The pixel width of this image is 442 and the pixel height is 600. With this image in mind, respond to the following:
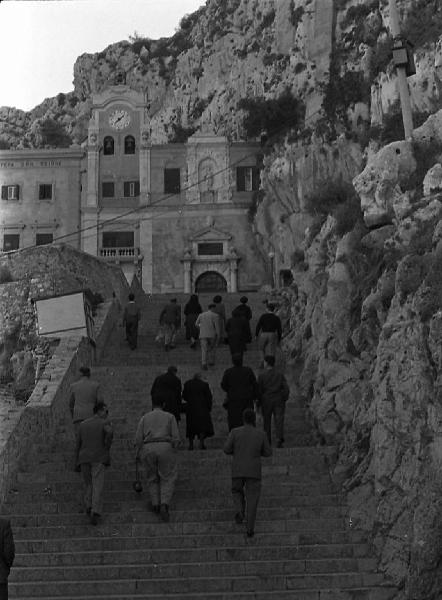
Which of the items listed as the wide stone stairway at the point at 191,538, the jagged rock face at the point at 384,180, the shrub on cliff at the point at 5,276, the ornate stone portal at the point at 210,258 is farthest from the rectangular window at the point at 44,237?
the wide stone stairway at the point at 191,538

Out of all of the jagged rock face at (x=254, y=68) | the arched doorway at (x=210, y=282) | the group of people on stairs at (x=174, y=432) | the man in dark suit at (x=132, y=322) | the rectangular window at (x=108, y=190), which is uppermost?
the jagged rock face at (x=254, y=68)

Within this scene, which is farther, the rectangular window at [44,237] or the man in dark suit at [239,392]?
the rectangular window at [44,237]

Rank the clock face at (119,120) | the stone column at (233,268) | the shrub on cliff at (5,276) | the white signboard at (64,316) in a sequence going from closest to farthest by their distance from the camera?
the white signboard at (64,316) < the shrub on cliff at (5,276) < the stone column at (233,268) < the clock face at (119,120)

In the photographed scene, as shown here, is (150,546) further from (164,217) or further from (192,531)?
(164,217)

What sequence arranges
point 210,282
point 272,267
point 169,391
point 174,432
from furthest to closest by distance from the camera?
point 210,282 → point 272,267 → point 169,391 → point 174,432

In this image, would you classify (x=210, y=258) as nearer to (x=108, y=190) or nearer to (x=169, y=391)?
(x=108, y=190)

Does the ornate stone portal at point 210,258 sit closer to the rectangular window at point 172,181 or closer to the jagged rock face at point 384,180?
the rectangular window at point 172,181

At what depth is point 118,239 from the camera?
53875mm

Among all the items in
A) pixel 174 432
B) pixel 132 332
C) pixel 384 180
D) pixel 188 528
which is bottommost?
pixel 188 528

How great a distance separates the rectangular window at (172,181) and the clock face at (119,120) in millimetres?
3707

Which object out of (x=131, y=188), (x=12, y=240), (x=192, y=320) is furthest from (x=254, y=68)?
(x=192, y=320)

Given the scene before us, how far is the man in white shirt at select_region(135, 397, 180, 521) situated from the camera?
1464 cm

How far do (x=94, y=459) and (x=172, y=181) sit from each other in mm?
40967

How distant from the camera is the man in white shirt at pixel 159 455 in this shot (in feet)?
48.0
